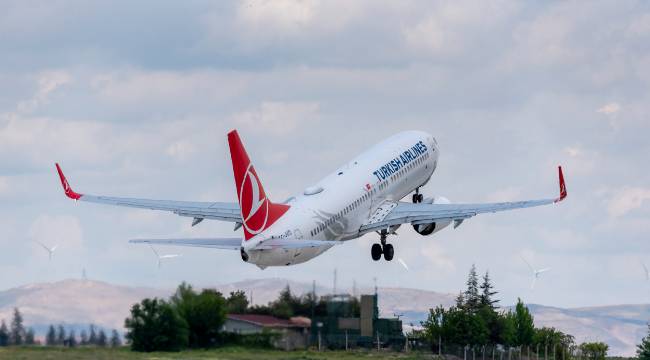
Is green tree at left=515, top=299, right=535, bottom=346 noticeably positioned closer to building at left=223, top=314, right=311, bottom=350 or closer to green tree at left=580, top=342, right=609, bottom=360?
green tree at left=580, top=342, right=609, bottom=360

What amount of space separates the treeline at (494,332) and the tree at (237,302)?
16.4 metres

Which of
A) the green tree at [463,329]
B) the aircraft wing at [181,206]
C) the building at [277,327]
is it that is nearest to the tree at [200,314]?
the building at [277,327]

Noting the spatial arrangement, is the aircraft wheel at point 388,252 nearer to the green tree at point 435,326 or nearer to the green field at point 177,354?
the green tree at point 435,326

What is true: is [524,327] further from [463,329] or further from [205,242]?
[205,242]

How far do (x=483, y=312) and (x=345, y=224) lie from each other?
25.9 meters

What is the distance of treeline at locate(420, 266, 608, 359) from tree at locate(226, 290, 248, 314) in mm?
16367

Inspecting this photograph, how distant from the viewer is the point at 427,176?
116 meters

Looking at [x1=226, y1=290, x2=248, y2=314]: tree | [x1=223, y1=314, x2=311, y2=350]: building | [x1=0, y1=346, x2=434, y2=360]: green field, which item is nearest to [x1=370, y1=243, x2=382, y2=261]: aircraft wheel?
[x1=223, y1=314, x2=311, y2=350]: building

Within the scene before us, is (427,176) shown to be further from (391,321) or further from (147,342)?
(147,342)

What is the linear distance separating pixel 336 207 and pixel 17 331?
2295 cm

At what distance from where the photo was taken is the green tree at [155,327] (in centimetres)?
8300

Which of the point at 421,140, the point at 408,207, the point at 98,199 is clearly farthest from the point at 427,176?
the point at 98,199

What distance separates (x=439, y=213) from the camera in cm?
10256

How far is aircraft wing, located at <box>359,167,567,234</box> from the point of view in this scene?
10144cm
